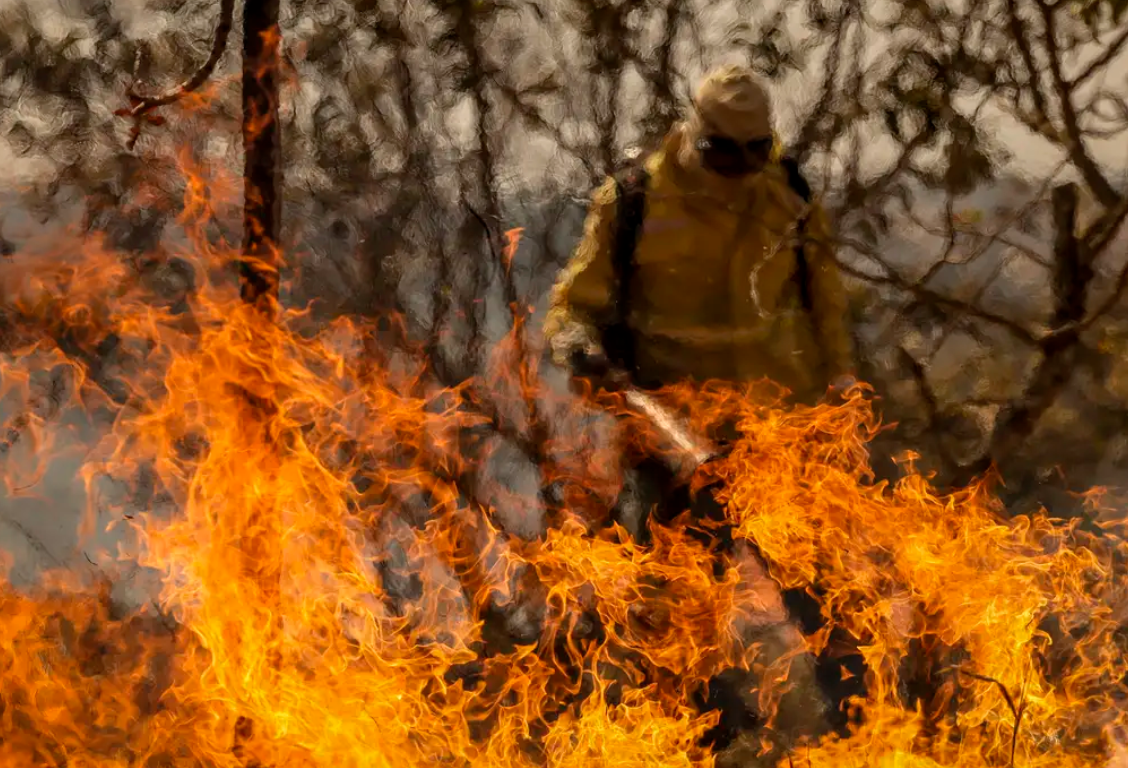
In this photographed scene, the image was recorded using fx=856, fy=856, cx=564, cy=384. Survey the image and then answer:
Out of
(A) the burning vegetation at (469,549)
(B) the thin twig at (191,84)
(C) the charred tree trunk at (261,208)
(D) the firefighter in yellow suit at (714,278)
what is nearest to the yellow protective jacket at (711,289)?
(D) the firefighter in yellow suit at (714,278)

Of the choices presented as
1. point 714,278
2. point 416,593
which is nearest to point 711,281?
point 714,278

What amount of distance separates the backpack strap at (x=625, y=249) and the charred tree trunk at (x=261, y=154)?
5.36 ft

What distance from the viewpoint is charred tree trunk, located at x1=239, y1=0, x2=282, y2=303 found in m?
3.62

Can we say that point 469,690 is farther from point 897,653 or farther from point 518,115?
point 518,115

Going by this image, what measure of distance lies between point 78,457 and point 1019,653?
434cm

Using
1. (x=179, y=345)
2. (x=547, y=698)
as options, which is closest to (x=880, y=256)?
(x=547, y=698)

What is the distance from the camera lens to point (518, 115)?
432 centimetres

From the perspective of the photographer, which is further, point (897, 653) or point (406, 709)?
point (897, 653)

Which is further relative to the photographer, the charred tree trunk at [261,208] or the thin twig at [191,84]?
the charred tree trunk at [261,208]

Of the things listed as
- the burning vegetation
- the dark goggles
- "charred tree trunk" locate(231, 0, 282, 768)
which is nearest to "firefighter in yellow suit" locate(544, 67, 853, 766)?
the dark goggles

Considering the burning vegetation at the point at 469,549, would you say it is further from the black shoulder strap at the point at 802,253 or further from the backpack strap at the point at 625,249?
the black shoulder strap at the point at 802,253

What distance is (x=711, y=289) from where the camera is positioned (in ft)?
10.6

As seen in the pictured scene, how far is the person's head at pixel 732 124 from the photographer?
112 inches

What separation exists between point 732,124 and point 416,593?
9.44 ft
